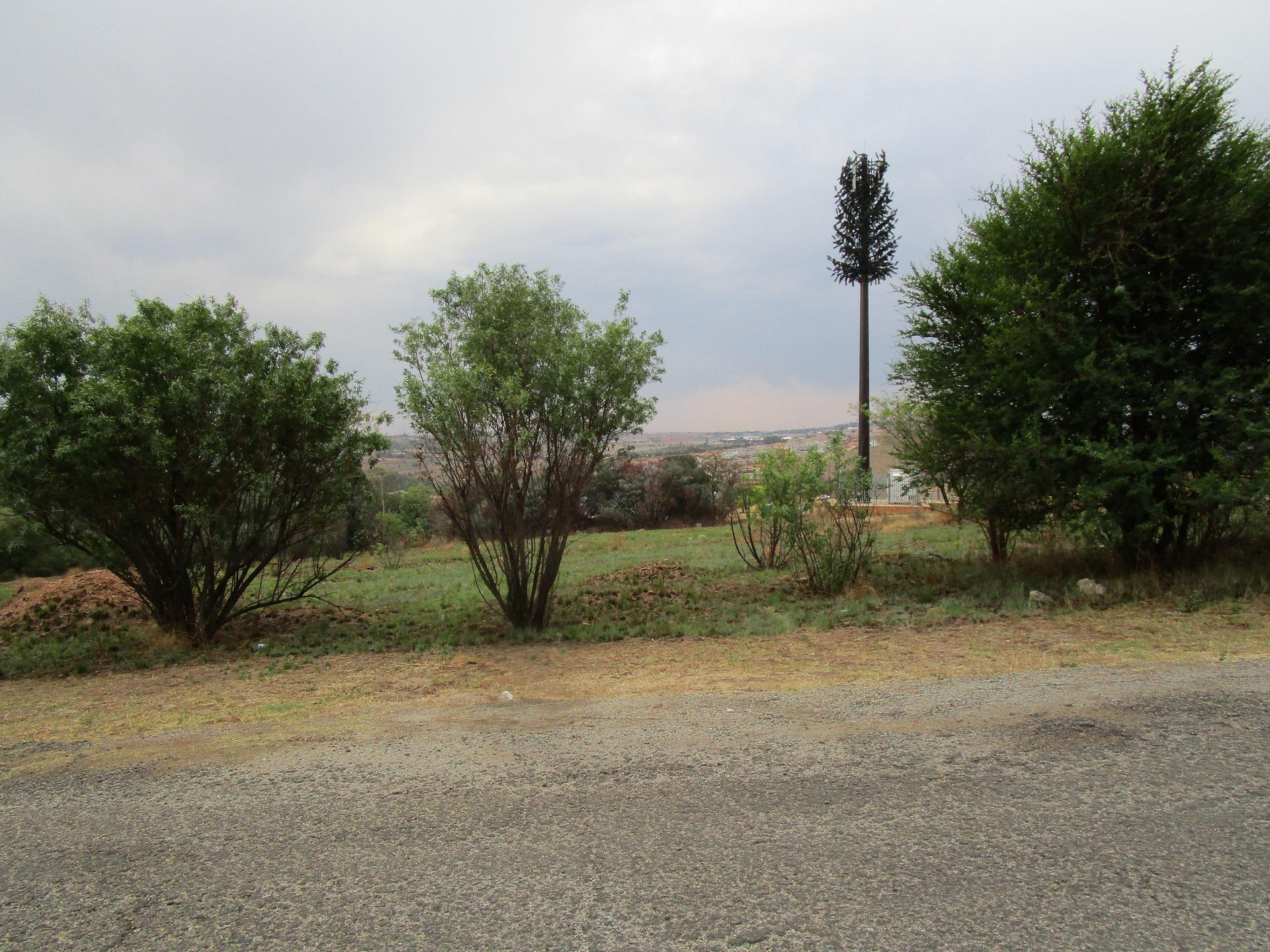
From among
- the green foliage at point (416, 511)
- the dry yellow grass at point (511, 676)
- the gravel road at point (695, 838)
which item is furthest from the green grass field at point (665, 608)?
the green foliage at point (416, 511)

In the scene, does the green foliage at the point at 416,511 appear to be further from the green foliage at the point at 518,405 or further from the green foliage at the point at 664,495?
the green foliage at the point at 518,405

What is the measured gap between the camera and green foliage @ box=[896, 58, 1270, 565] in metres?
9.25

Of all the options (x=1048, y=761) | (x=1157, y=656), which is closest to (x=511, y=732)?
(x=1048, y=761)

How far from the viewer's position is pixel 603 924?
2.63m

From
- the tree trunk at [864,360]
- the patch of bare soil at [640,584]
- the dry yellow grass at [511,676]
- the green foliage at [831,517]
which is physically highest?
the tree trunk at [864,360]

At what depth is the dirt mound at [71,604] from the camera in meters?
11.3

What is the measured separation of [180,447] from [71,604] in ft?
17.4

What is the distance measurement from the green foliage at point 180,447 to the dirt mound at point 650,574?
489 cm

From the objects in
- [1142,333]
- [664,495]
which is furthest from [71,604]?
[664,495]

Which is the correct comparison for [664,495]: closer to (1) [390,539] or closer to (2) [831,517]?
(1) [390,539]

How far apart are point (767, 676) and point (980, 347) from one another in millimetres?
7215

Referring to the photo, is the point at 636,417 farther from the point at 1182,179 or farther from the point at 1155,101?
the point at 1155,101

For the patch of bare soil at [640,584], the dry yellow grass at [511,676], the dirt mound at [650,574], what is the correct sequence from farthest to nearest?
the dirt mound at [650,574]
the patch of bare soil at [640,584]
the dry yellow grass at [511,676]

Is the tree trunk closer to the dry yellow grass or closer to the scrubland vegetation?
the scrubland vegetation
